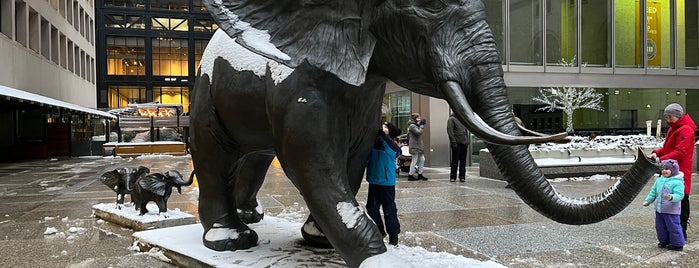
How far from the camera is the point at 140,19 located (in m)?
52.7

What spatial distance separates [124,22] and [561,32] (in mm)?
44607

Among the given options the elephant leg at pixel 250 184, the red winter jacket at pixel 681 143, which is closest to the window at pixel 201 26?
the red winter jacket at pixel 681 143

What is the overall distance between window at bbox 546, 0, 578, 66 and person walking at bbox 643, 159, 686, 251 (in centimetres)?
1340

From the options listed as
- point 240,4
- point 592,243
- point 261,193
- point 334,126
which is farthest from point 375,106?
point 261,193

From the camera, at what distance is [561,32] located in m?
18.5

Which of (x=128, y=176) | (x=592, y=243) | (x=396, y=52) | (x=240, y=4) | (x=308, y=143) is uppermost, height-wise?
(x=240, y=4)

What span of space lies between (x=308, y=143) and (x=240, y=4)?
2.69ft

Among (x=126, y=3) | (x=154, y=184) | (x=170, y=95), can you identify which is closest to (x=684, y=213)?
(x=154, y=184)

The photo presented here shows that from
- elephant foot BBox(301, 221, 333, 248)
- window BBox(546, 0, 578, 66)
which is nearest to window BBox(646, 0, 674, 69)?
window BBox(546, 0, 578, 66)

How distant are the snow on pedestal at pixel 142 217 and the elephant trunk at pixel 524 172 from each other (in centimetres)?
419

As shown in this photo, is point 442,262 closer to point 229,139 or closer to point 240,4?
point 229,139

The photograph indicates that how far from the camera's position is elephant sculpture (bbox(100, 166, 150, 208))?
6.79 meters

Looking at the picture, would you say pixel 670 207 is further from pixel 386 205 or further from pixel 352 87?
pixel 352 87

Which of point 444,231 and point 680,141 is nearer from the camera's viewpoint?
point 680,141
